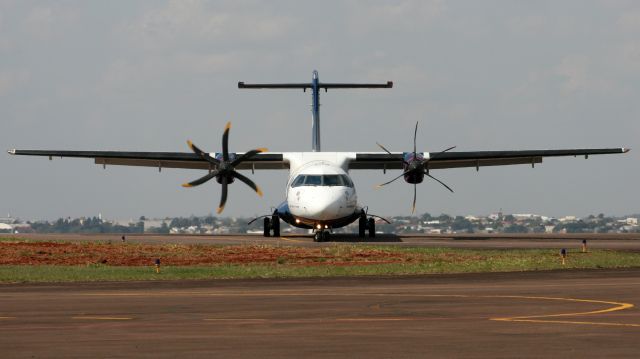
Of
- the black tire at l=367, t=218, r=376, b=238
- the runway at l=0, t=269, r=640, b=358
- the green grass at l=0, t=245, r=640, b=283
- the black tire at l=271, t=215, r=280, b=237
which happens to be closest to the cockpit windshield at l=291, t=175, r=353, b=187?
the black tire at l=271, t=215, r=280, b=237

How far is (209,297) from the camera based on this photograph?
20.8 m

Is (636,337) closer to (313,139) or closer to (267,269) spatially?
(267,269)

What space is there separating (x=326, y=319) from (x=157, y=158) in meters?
38.6

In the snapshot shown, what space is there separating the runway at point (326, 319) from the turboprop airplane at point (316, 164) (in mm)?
21156

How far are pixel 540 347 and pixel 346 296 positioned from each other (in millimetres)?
8128

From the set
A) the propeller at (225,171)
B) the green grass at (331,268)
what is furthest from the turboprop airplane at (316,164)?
the green grass at (331,268)

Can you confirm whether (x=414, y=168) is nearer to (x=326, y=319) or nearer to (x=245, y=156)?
(x=245, y=156)

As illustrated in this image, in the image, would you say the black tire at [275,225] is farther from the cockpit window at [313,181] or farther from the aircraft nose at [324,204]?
the aircraft nose at [324,204]

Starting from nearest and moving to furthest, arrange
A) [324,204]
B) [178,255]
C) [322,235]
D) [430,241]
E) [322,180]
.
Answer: [178,255] < [324,204] < [322,180] < [322,235] < [430,241]

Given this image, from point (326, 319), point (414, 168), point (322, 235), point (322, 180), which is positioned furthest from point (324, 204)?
point (326, 319)

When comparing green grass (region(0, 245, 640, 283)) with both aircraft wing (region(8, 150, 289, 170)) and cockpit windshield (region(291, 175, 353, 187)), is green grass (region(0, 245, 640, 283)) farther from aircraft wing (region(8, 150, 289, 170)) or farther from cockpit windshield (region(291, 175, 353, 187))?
aircraft wing (region(8, 150, 289, 170))

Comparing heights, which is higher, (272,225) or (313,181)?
(313,181)

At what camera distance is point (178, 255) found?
37906 mm

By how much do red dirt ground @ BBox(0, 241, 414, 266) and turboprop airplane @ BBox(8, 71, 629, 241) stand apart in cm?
547
